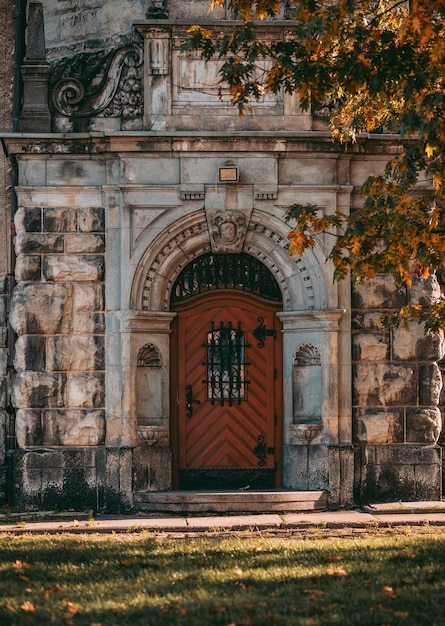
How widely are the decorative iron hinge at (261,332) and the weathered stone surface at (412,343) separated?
152 centimetres

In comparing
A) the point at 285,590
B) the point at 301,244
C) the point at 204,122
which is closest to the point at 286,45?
the point at 301,244

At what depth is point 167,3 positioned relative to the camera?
15258 mm

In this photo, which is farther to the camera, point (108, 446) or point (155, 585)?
point (108, 446)

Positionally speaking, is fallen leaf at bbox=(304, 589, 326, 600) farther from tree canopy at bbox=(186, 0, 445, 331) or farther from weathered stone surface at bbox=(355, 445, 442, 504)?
weathered stone surface at bbox=(355, 445, 442, 504)

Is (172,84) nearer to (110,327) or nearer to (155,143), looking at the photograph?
(155,143)

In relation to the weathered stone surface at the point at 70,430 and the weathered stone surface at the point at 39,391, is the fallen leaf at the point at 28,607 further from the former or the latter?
the weathered stone surface at the point at 39,391

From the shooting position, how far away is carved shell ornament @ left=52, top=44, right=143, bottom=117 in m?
15.0

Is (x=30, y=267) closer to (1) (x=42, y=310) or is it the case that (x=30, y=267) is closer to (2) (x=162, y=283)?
(1) (x=42, y=310)

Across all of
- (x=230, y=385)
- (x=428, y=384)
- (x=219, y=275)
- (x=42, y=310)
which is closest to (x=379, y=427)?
(x=428, y=384)

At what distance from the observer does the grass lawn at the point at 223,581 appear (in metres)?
8.56

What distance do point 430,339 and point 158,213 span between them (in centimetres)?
369

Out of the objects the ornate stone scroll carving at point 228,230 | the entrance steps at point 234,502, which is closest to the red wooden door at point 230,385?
the ornate stone scroll carving at point 228,230

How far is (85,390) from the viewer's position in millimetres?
14906

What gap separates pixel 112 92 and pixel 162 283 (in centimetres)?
240
